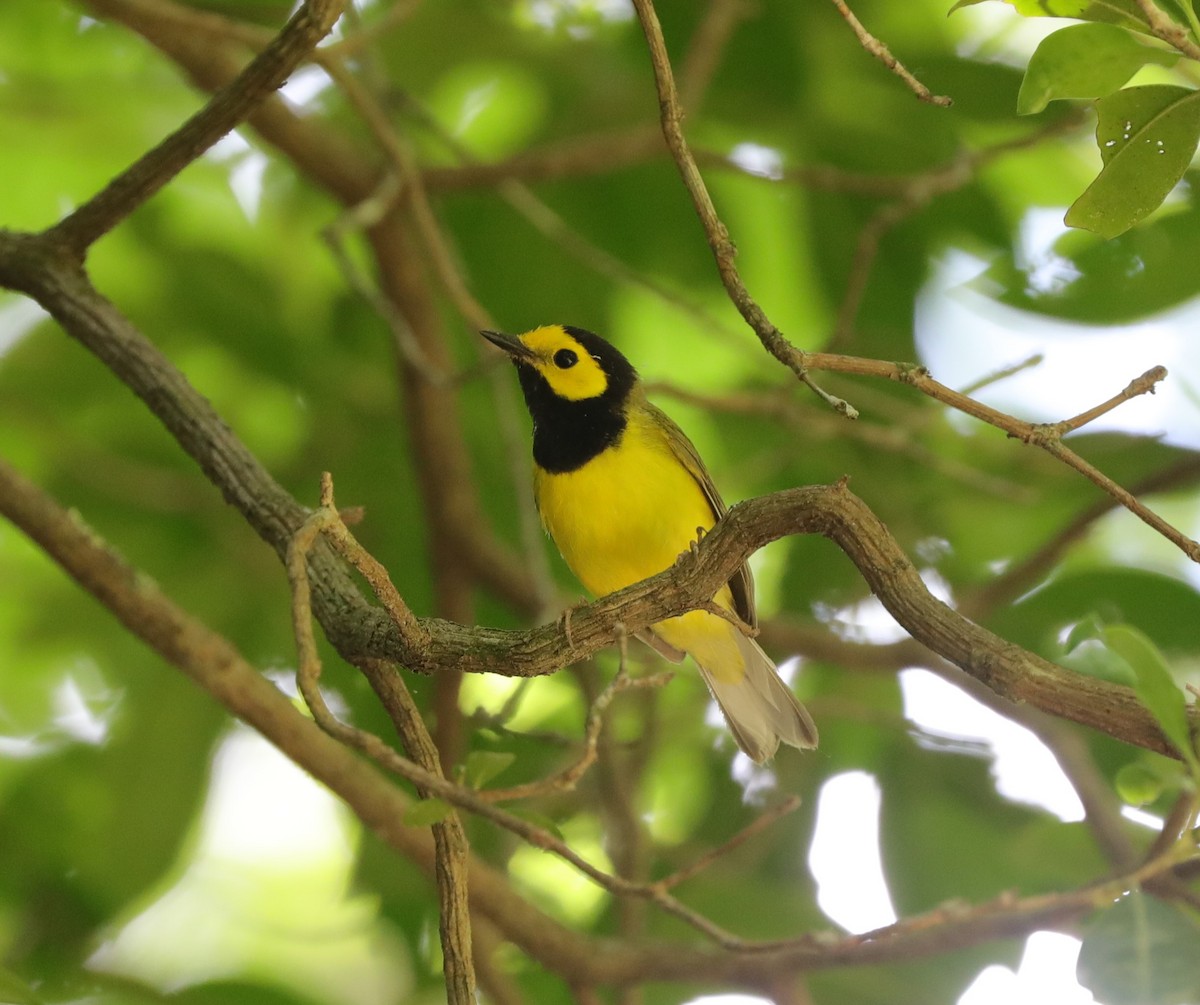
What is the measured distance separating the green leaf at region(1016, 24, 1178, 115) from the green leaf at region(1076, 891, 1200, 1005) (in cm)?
120

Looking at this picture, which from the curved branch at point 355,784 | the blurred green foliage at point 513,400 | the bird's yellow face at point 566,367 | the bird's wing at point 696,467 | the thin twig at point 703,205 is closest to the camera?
the thin twig at point 703,205

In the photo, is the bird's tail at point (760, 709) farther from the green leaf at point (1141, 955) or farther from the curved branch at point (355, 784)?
the green leaf at point (1141, 955)

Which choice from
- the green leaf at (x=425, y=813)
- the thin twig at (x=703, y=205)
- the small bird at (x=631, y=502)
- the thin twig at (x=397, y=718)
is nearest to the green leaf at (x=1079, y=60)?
the thin twig at (x=703, y=205)

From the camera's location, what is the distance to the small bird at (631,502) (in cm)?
377

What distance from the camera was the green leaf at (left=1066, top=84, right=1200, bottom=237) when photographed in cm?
195

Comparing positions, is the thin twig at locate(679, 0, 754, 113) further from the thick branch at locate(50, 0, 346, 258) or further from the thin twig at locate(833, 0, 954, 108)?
the thin twig at locate(833, 0, 954, 108)

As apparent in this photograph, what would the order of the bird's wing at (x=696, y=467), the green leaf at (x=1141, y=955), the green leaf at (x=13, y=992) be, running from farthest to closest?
the bird's wing at (x=696, y=467)
the green leaf at (x=13, y=992)
the green leaf at (x=1141, y=955)

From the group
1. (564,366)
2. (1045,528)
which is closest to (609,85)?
(564,366)

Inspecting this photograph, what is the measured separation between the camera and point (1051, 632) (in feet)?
13.4

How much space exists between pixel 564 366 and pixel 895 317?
1.16 meters

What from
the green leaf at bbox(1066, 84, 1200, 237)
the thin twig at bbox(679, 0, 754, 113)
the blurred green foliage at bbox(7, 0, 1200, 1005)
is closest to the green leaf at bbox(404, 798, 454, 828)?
the green leaf at bbox(1066, 84, 1200, 237)

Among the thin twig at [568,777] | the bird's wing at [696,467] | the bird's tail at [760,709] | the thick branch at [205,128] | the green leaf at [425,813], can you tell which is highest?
the bird's wing at [696,467]

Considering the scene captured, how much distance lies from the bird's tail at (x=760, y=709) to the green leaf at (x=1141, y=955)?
167 cm

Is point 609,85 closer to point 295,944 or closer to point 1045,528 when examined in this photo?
point 1045,528
